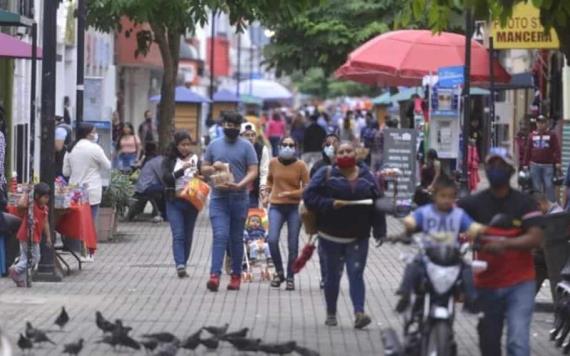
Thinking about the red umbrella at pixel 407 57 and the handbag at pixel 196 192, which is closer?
the handbag at pixel 196 192

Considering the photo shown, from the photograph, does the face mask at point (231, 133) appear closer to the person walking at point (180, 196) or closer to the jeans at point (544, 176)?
the person walking at point (180, 196)

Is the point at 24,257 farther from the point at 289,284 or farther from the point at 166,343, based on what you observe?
the point at 166,343

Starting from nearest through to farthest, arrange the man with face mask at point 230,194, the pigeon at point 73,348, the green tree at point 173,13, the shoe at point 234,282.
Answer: the pigeon at point 73,348, the man with face mask at point 230,194, the shoe at point 234,282, the green tree at point 173,13

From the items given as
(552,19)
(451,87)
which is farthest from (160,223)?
(552,19)

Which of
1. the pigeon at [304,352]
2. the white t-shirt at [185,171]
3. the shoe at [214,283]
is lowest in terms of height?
the shoe at [214,283]

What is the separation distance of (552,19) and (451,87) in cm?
1407

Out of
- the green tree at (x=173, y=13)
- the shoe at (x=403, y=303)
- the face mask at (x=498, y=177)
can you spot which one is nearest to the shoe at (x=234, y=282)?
the face mask at (x=498, y=177)

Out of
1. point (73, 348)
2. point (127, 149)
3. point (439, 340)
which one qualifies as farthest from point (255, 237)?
point (127, 149)

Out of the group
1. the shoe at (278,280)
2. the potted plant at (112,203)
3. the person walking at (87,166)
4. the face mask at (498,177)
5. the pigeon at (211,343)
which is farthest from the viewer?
the potted plant at (112,203)

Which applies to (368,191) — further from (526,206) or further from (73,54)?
(73,54)

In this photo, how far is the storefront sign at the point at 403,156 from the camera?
95.9ft

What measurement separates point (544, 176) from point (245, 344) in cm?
1830

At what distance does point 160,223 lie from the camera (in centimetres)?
2802

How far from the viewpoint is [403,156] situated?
29.5m
